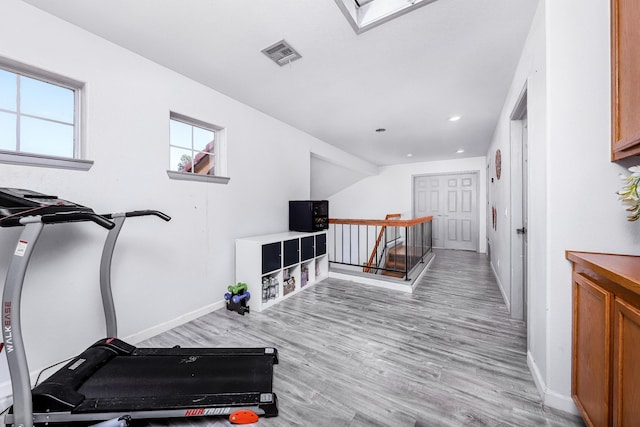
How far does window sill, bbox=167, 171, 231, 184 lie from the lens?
94.5 inches

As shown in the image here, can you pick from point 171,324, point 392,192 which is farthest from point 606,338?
point 392,192

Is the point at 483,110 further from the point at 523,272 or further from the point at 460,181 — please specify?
the point at 460,181

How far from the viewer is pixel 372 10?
1.71 metres

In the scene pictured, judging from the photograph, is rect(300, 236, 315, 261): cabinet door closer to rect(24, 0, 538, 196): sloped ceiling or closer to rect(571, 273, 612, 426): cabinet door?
rect(24, 0, 538, 196): sloped ceiling

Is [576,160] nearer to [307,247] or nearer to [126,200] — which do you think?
[307,247]

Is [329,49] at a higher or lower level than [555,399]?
higher

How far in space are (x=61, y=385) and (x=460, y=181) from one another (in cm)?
742

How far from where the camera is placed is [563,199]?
136 centimetres

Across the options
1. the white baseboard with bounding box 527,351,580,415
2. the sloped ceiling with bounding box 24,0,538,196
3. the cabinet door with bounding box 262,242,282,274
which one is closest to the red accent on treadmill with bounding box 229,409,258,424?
the cabinet door with bounding box 262,242,282,274

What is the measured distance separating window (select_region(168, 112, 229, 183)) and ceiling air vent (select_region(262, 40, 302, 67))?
110 cm

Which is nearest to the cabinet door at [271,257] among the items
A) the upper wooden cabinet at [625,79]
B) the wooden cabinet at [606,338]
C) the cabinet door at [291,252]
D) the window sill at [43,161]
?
the cabinet door at [291,252]

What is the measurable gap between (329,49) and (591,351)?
98.0 inches

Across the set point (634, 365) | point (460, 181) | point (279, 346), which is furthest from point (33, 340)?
point (460, 181)

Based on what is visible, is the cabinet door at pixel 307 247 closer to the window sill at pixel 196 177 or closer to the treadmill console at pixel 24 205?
the window sill at pixel 196 177
